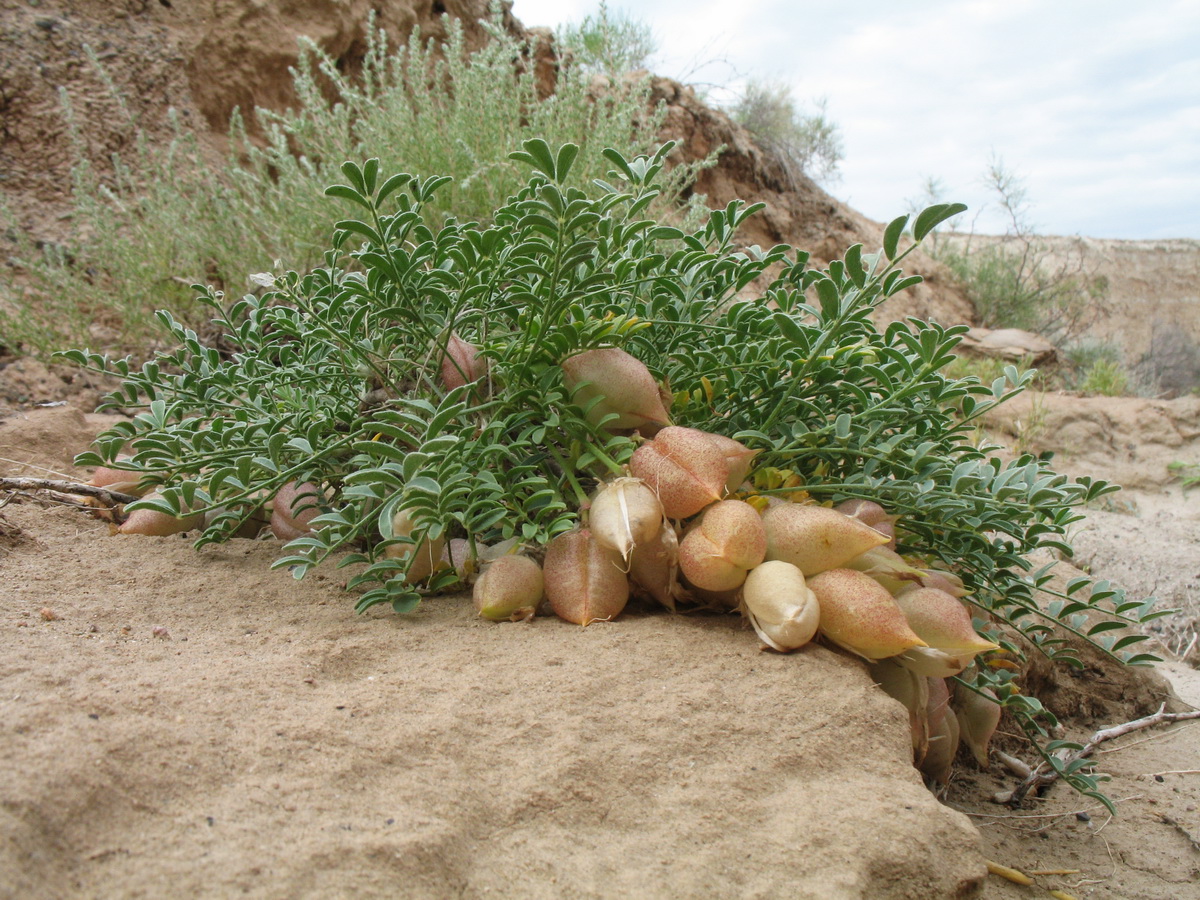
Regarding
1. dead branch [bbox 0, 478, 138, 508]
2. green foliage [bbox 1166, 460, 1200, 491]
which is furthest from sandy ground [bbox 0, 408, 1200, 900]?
green foliage [bbox 1166, 460, 1200, 491]

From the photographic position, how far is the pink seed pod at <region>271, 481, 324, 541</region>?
4.92 feet

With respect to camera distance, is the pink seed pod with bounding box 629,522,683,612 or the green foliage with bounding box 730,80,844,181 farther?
the green foliage with bounding box 730,80,844,181

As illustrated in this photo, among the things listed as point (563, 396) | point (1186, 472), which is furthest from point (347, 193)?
point (1186, 472)

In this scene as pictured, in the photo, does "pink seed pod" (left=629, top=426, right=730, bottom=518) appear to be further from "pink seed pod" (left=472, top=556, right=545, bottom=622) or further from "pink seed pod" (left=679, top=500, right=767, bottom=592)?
"pink seed pod" (left=472, top=556, right=545, bottom=622)

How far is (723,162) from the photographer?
6.51 metres

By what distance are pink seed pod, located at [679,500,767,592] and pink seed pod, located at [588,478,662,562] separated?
2.6 inches

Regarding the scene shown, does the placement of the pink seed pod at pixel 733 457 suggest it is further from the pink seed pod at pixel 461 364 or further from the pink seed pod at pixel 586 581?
the pink seed pod at pixel 461 364

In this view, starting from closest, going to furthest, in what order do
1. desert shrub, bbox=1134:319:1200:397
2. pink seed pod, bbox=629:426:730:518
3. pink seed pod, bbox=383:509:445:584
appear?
pink seed pod, bbox=629:426:730:518
pink seed pod, bbox=383:509:445:584
desert shrub, bbox=1134:319:1200:397

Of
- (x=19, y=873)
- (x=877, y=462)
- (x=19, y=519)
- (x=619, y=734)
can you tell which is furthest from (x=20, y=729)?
(x=877, y=462)

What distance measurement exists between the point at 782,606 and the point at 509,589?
1.34ft

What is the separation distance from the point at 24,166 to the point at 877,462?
14.4 ft

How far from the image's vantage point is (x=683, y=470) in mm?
1165

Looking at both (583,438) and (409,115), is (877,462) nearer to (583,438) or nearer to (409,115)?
(583,438)

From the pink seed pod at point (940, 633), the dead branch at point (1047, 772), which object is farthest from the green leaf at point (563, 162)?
the dead branch at point (1047, 772)
